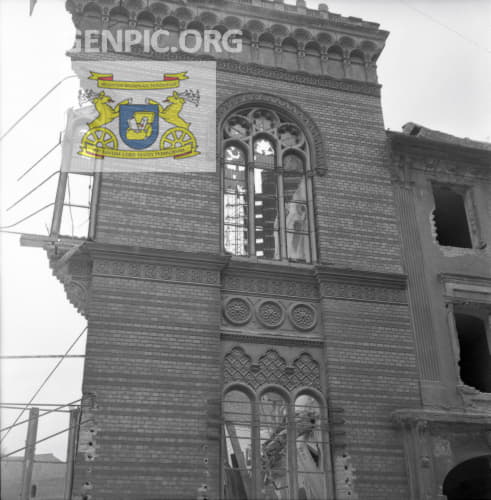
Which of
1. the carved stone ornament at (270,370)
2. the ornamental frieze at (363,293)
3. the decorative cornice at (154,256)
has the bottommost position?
the carved stone ornament at (270,370)

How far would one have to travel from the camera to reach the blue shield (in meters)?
Answer: 13.8

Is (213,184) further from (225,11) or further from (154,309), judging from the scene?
(225,11)

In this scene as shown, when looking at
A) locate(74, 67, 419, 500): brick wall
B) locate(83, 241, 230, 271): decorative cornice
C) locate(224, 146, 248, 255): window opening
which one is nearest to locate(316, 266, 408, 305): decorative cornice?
locate(74, 67, 419, 500): brick wall

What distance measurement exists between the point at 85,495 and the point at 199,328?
346cm

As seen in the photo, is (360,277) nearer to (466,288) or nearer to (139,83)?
(466,288)

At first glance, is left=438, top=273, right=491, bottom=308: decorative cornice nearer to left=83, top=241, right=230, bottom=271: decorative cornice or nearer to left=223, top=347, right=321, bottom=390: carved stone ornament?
left=223, top=347, right=321, bottom=390: carved stone ornament

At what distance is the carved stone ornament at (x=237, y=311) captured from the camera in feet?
41.6

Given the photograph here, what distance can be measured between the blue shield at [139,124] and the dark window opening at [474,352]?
7865 millimetres

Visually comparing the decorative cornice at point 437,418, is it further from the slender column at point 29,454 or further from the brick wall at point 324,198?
the slender column at point 29,454

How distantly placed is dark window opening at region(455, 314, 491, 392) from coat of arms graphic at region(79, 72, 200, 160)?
24.1 feet

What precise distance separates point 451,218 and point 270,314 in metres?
6.48

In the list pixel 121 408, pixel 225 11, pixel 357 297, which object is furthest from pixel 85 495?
pixel 225 11

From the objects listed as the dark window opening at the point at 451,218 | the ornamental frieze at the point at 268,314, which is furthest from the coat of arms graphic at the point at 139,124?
the dark window opening at the point at 451,218

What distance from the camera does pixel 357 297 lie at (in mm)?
13336
